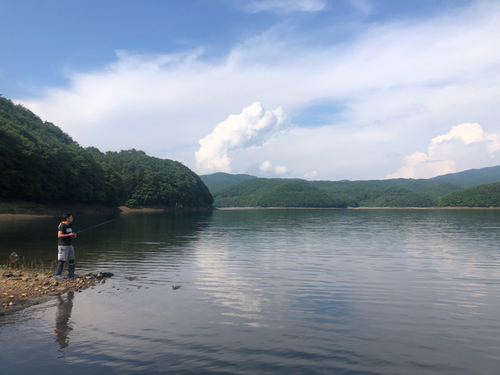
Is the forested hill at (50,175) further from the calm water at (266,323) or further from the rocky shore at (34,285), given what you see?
the calm water at (266,323)

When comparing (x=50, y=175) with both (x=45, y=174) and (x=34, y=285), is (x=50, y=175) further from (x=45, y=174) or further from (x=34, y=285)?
(x=34, y=285)

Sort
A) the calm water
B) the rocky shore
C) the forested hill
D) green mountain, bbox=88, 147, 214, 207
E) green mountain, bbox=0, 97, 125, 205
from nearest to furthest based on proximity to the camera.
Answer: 1. the calm water
2. the rocky shore
3. green mountain, bbox=0, 97, 125, 205
4. the forested hill
5. green mountain, bbox=88, 147, 214, 207

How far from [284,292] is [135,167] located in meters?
182

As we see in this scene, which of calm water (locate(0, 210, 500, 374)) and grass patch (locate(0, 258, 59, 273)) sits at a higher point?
grass patch (locate(0, 258, 59, 273))

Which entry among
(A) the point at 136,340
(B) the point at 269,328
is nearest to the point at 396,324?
(B) the point at 269,328

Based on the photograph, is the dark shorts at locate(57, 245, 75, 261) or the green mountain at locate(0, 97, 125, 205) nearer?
the dark shorts at locate(57, 245, 75, 261)

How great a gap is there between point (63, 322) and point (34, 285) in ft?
16.6

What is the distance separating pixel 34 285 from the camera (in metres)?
14.0

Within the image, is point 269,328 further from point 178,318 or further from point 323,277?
point 323,277

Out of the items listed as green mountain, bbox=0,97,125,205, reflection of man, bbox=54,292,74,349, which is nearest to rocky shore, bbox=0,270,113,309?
reflection of man, bbox=54,292,74,349

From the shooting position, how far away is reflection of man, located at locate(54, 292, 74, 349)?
8.96m

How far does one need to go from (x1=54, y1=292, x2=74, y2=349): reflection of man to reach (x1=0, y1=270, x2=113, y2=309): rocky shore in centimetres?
117

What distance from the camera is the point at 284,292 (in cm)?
1481

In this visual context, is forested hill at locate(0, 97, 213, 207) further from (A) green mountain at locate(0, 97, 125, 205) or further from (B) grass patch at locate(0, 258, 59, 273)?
(B) grass patch at locate(0, 258, 59, 273)
